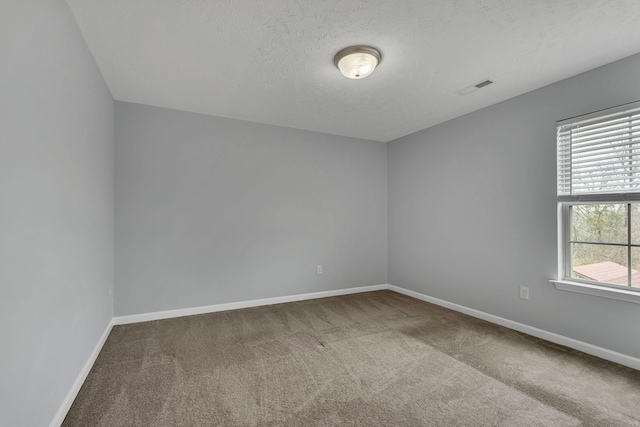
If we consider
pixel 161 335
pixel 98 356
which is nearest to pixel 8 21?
pixel 98 356

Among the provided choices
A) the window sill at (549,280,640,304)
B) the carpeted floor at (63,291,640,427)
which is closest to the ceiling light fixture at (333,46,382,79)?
the carpeted floor at (63,291,640,427)

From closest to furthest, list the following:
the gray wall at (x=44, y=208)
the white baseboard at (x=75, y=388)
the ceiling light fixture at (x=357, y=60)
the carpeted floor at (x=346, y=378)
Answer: the gray wall at (x=44, y=208), the white baseboard at (x=75, y=388), the carpeted floor at (x=346, y=378), the ceiling light fixture at (x=357, y=60)

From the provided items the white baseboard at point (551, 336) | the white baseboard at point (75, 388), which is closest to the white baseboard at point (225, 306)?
the white baseboard at point (75, 388)

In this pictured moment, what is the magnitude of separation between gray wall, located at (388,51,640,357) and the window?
10cm

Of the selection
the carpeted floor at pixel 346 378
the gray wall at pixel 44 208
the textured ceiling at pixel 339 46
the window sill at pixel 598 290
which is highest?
the textured ceiling at pixel 339 46

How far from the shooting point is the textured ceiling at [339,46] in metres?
1.81

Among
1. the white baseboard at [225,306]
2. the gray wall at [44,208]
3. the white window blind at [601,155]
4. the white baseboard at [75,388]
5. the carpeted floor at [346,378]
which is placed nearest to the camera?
the gray wall at [44,208]

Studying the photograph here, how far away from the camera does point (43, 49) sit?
4.86ft

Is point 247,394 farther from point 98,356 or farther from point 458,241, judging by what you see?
point 458,241

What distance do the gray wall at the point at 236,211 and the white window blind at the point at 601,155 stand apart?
2.52m

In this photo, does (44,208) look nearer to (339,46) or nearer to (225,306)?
(339,46)

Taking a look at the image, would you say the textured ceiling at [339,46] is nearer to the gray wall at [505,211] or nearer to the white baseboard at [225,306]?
the gray wall at [505,211]

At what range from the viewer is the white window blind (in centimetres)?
231

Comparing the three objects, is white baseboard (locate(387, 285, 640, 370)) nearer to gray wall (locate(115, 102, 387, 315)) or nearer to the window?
the window
